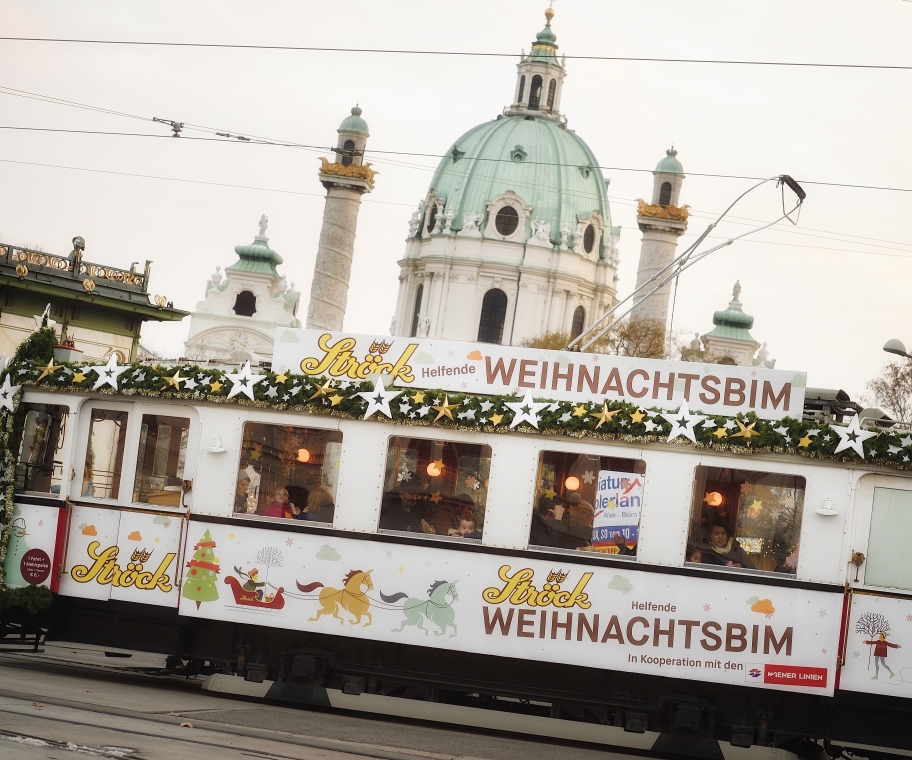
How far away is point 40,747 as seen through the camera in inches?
359

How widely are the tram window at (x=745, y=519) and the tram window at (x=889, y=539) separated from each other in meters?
0.70

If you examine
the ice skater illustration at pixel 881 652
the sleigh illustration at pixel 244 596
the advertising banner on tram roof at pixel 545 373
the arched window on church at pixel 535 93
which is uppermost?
the arched window on church at pixel 535 93

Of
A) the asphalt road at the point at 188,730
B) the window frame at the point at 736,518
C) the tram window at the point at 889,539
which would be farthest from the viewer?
the window frame at the point at 736,518

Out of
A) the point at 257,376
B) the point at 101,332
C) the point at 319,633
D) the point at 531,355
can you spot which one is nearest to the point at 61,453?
the point at 257,376

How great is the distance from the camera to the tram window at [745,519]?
1249 cm

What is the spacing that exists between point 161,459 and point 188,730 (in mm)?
3848

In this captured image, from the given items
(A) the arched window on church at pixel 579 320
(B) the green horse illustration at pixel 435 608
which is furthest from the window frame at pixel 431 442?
(A) the arched window on church at pixel 579 320

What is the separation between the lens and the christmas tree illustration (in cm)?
1331

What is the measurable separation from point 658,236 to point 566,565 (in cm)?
7229

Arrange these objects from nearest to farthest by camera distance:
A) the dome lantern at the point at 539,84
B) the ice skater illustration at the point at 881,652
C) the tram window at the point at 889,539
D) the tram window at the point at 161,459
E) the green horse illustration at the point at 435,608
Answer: the ice skater illustration at the point at 881,652
the tram window at the point at 889,539
the green horse illustration at the point at 435,608
the tram window at the point at 161,459
the dome lantern at the point at 539,84

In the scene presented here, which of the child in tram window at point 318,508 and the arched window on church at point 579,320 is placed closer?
the child in tram window at point 318,508

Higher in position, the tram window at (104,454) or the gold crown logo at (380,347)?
the gold crown logo at (380,347)

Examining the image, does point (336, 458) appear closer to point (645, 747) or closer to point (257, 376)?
point (257, 376)

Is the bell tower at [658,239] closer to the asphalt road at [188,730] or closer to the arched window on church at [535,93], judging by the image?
the arched window on church at [535,93]
